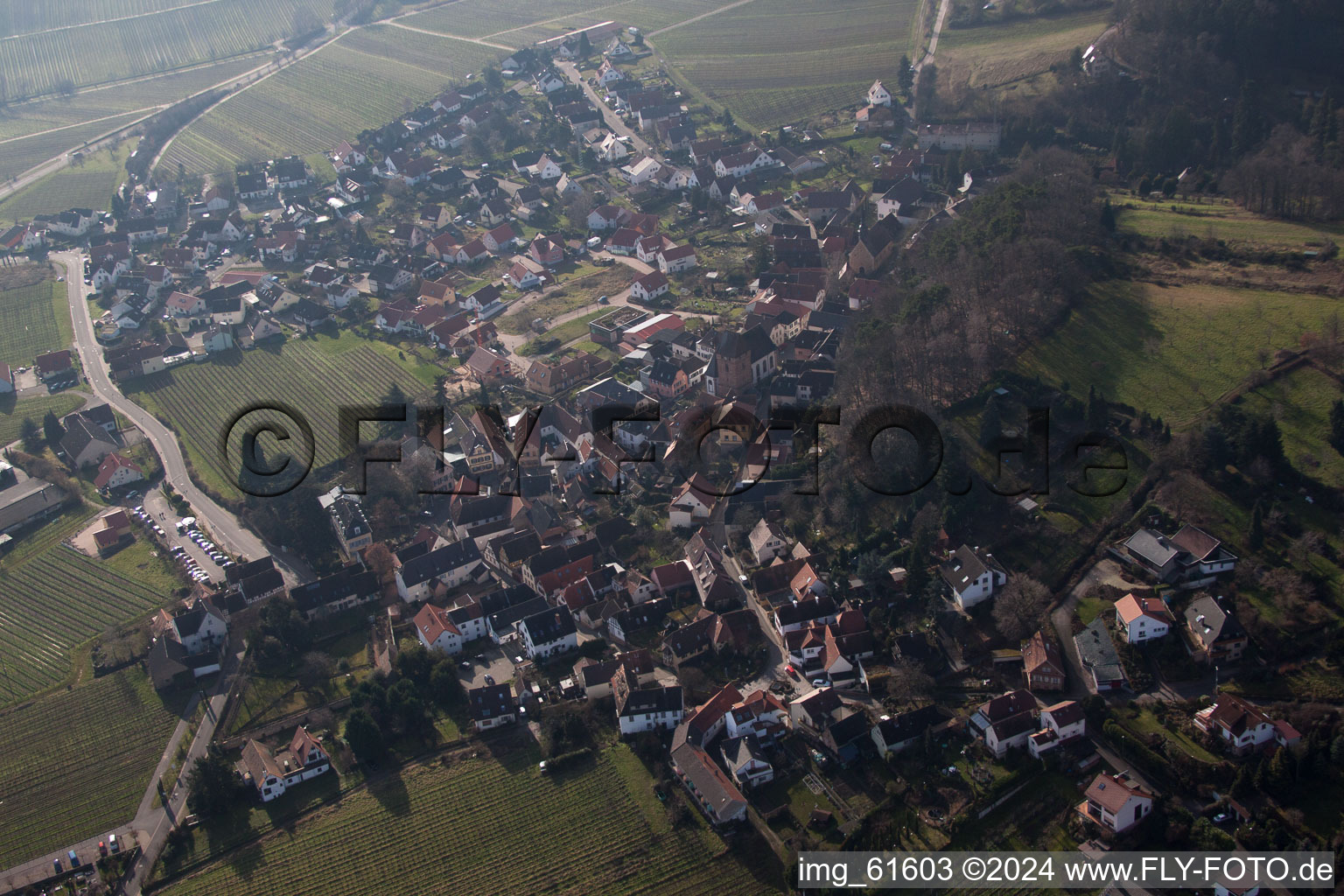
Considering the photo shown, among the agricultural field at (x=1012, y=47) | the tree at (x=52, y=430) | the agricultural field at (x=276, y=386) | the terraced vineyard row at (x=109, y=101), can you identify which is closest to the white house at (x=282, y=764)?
the agricultural field at (x=276, y=386)

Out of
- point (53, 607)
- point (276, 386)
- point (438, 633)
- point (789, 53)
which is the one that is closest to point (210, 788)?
point (438, 633)

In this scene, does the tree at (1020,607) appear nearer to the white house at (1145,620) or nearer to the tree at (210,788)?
the white house at (1145,620)

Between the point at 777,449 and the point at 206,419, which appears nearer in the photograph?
the point at 777,449

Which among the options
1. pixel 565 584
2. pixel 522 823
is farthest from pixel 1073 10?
pixel 522 823

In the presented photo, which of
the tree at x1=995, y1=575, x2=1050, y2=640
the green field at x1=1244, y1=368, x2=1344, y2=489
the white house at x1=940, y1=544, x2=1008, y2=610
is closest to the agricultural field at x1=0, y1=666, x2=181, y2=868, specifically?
the white house at x1=940, y1=544, x2=1008, y2=610

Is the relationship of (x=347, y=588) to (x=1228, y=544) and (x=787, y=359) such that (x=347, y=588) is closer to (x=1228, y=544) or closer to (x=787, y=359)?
(x=787, y=359)

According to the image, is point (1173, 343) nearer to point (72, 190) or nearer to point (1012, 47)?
point (1012, 47)
